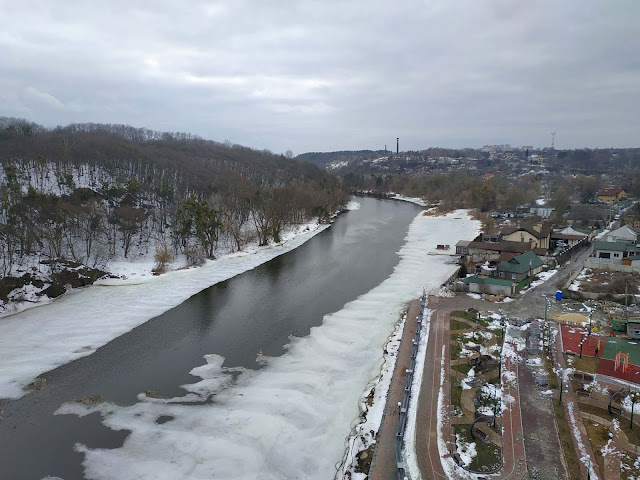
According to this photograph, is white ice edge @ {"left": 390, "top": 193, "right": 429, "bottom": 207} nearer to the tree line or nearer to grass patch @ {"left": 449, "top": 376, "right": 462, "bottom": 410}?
the tree line

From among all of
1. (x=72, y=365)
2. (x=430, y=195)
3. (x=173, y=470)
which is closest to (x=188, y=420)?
(x=173, y=470)

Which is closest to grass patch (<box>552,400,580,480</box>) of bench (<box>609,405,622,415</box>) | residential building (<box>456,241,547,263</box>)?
bench (<box>609,405,622,415</box>)

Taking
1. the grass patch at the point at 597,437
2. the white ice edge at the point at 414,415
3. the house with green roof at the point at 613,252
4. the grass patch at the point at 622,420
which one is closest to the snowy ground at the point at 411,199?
the house with green roof at the point at 613,252

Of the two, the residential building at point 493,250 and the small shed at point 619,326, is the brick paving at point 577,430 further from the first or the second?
the residential building at point 493,250

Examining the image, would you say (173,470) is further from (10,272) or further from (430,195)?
(430,195)

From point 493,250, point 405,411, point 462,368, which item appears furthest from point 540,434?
point 493,250
